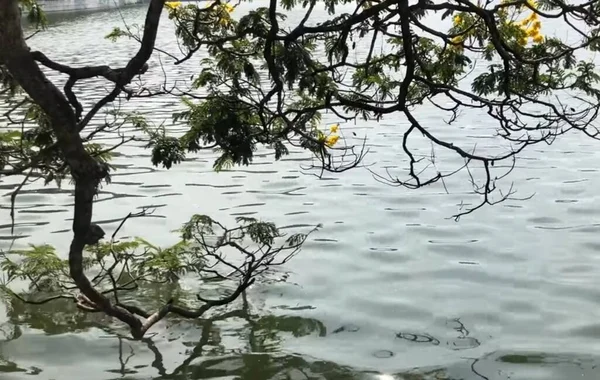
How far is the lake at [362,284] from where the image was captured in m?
4.78

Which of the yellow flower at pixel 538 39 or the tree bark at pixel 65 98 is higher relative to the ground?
the yellow flower at pixel 538 39

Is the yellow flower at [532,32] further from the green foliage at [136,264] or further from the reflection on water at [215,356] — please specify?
the green foliage at [136,264]

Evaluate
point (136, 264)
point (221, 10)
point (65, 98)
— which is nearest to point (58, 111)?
point (65, 98)

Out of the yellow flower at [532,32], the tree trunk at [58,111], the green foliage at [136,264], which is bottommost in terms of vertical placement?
the green foliage at [136,264]

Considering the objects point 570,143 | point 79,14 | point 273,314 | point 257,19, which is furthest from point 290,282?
point 79,14

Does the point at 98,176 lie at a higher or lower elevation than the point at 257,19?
lower

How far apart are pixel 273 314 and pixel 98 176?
2.52m

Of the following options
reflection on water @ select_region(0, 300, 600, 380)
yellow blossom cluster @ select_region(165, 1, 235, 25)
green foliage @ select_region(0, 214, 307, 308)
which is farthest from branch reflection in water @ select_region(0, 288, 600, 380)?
yellow blossom cluster @ select_region(165, 1, 235, 25)

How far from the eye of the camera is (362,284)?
602 cm

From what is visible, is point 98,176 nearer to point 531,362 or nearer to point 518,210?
point 531,362

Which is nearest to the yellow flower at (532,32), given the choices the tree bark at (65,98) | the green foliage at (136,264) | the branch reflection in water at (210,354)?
the branch reflection in water at (210,354)

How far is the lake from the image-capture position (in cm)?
478

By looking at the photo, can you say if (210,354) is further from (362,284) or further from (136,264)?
(362,284)

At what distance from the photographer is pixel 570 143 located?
1045cm
